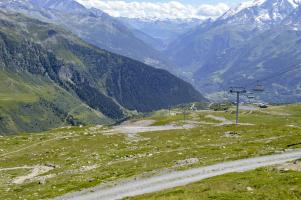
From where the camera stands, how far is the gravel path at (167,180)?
147 feet

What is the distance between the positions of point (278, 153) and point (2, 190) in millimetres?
35200

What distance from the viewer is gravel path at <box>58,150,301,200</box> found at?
4475cm

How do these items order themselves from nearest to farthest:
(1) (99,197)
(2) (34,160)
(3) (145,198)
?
(3) (145,198) < (1) (99,197) < (2) (34,160)

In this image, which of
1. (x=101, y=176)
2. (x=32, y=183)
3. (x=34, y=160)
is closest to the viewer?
(x=101, y=176)

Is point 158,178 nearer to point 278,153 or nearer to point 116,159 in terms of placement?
point 278,153

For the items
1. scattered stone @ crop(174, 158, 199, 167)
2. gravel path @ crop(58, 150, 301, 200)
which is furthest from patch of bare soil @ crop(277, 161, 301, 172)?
scattered stone @ crop(174, 158, 199, 167)

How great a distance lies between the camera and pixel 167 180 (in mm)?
48688

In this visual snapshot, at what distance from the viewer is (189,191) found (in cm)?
4006

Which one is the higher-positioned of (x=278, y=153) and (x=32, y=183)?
(x=278, y=153)

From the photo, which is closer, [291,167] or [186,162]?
[291,167]

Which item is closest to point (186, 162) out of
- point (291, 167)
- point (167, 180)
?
point (167, 180)

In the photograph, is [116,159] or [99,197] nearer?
[99,197]

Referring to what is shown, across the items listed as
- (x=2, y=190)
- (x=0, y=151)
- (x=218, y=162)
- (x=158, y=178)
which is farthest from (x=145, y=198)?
(x=0, y=151)

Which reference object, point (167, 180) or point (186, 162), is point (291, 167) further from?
point (186, 162)
